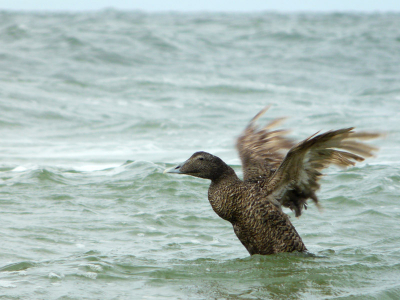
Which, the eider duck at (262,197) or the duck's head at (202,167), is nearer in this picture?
the eider duck at (262,197)

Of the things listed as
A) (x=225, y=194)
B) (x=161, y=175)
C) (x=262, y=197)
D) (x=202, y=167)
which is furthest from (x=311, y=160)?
(x=161, y=175)

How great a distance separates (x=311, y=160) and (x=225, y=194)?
2.53 ft

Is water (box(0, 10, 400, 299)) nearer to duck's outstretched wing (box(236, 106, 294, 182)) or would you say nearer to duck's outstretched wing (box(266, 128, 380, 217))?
duck's outstretched wing (box(266, 128, 380, 217))

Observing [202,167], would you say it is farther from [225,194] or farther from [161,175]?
[161,175]

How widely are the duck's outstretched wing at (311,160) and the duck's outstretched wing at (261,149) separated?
371 millimetres

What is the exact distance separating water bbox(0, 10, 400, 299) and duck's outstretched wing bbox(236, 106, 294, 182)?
78 cm

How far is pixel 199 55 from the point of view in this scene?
2238 centimetres

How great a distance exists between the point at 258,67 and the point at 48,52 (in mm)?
7664

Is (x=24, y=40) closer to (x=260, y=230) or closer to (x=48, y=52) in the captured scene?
(x=48, y=52)

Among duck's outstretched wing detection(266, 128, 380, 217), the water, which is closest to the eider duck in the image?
duck's outstretched wing detection(266, 128, 380, 217)

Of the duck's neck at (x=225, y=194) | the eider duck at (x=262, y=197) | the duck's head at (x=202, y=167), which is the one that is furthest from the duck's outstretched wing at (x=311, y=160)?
the duck's head at (x=202, y=167)

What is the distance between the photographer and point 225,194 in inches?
183

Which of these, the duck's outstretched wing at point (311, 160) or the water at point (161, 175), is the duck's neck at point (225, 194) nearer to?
the duck's outstretched wing at point (311, 160)

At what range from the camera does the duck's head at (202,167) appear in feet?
15.5
